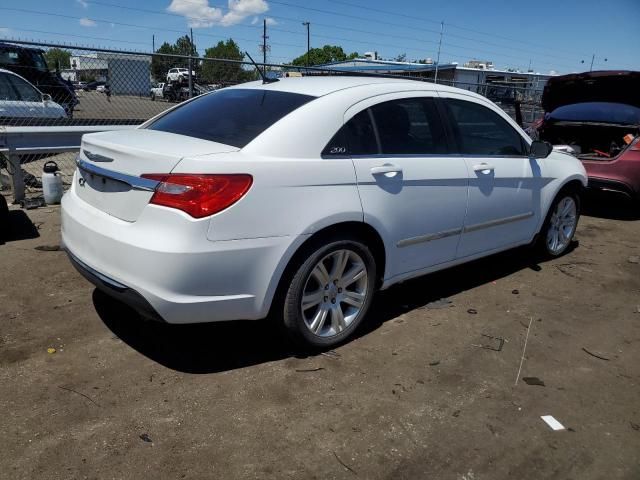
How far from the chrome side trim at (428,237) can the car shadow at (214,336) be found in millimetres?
631

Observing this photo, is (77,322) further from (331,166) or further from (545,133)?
(545,133)

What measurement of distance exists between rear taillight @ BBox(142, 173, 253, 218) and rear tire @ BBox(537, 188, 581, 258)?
360 cm

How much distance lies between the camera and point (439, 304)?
423 cm

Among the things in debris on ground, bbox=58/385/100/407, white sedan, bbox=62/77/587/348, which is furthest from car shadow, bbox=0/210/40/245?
debris on ground, bbox=58/385/100/407

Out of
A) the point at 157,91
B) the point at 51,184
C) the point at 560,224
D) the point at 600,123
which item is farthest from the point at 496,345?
the point at 157,91

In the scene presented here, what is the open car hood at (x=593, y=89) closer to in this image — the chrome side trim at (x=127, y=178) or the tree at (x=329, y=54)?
the chrome side trim at (x=127, y=178)

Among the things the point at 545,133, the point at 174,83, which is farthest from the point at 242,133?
the point at 174,83

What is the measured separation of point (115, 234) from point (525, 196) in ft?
11.2

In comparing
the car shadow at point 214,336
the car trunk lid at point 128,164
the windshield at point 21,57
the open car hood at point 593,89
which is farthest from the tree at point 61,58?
the open car hood at point 593,89

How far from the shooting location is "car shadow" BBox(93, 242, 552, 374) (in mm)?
3207

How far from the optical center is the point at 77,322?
360cm

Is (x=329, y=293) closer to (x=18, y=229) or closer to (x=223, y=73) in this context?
(x=18, y=229)

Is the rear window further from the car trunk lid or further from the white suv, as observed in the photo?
the white suv

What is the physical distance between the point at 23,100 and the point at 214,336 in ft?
28.9
